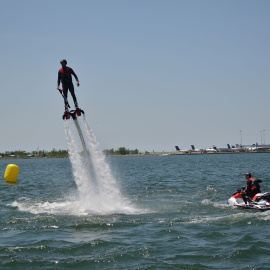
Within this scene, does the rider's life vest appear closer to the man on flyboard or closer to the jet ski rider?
the man on flyboard

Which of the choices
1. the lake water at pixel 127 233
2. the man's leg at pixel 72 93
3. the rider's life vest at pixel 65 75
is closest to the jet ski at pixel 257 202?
the lake water at pixel 127 233

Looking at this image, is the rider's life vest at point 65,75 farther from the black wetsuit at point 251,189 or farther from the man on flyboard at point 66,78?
the black wetsuit at point 251,189

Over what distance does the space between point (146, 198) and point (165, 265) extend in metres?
14.8

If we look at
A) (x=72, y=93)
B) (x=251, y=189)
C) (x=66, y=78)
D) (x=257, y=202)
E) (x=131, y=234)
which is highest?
(x=66, y=78)

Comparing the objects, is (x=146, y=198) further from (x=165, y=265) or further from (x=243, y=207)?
(x=165, y=265)

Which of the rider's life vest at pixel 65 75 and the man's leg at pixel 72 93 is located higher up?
the rider's life vest at pixel 65 75

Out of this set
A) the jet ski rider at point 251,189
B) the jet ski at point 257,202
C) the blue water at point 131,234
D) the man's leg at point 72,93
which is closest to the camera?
the blue water at point 131,234

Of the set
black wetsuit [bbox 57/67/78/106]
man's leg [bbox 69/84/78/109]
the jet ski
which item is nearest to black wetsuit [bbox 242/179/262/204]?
the jet ski

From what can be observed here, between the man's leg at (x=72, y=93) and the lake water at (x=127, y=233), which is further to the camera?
the man's leg at (x=72, y=93)

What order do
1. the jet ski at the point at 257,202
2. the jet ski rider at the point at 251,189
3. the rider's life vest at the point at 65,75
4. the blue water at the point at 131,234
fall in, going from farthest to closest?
1. the jet ski rider at the point at 251,189
2. the jet ski at the point at 257,202
3. the rider's life vest at the point at 65,75
4. the blue water at the point at 131,234

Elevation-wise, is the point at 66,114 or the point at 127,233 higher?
the point at 66,114

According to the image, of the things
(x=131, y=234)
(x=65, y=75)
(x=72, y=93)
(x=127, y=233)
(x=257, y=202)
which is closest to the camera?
(x=131, y=234)

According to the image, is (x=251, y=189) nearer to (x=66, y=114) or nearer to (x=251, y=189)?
(x=251, y=189)

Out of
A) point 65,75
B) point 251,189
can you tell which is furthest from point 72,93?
point 251,189
